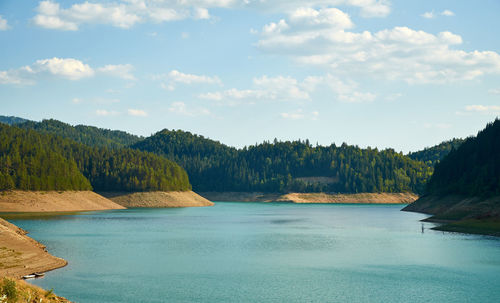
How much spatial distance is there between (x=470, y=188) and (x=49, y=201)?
359ft

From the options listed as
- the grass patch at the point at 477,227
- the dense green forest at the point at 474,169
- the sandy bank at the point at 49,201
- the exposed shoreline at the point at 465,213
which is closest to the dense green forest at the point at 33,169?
the sandy bank at the point at 49,201

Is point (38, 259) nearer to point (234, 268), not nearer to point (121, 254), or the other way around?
point (121, 254)

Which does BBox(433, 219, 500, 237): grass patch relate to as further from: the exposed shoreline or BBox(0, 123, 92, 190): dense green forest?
BBox(0, 123, 92, 190): dense green forest

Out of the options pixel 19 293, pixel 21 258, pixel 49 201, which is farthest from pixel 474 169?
pixel 19 293

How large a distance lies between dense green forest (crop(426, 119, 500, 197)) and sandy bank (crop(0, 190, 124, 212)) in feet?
337

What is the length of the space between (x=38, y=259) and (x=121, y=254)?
41.9 ft

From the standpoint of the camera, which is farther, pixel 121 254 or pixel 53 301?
pixel 121 254

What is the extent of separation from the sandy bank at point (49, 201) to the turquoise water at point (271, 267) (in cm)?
5461

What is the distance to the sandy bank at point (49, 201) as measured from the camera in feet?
474

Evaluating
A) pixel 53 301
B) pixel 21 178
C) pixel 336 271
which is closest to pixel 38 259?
pixel 53 301

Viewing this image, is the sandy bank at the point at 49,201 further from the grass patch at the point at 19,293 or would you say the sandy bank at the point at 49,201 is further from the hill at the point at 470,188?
the grass patch at the point at 19,293

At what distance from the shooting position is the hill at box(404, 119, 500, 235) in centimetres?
10352

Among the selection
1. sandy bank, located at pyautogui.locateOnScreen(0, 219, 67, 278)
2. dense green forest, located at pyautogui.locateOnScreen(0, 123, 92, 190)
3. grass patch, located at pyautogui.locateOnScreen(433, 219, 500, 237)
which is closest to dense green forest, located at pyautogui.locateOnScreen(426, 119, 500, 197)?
grass patch, located at pyautogui.locateOnScreen(433, 219, 500, 237)

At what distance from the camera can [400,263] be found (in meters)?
59.9
